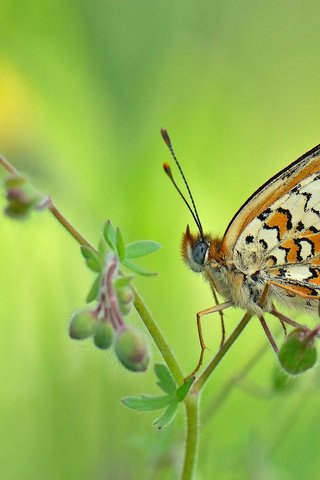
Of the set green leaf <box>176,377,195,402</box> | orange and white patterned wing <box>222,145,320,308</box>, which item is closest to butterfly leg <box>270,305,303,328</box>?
orange and white patterned wing <box>222,145,320,308</box>

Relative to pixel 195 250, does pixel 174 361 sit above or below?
below

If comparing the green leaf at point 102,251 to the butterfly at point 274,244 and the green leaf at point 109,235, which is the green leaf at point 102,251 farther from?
the butterfly at point 274,244

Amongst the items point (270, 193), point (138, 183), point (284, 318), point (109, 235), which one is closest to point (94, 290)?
point (109, 235)

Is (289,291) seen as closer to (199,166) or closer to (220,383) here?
(220,383)

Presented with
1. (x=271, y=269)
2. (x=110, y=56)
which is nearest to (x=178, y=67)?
(x=110, y=56)

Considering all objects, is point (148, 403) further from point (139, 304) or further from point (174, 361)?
point (139, 304)

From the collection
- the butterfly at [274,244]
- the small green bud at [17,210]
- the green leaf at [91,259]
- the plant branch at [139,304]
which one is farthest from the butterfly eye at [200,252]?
the small green bud at [17,210]
